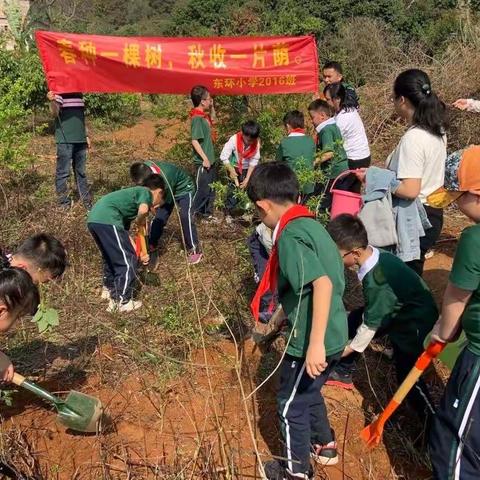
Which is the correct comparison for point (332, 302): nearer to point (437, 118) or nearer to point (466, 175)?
point (466, 175)

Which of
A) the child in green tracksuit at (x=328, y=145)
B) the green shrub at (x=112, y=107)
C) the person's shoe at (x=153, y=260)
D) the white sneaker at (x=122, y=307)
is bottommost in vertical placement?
the white sneaker at (x=122, y=307)

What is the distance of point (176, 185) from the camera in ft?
15.1

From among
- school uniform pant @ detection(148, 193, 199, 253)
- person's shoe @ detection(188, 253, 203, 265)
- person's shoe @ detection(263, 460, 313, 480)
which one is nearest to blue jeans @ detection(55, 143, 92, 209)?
school uniform pant @ detection(148, 193, 199, 253)

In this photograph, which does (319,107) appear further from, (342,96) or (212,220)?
(212,220)

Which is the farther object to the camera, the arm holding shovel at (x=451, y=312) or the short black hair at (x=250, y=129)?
the short black hair at (x=250, y=129)

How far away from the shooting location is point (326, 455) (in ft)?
8.19

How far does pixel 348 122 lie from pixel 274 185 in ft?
9.00

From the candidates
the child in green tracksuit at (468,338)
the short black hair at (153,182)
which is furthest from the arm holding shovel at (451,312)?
the short black hair at (153,182)

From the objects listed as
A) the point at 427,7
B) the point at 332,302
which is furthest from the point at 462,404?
the point at 427,7

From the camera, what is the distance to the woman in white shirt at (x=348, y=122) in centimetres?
465

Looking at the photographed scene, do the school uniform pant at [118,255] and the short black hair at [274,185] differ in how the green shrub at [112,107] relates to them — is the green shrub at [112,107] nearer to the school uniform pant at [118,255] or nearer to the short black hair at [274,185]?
the school uniform pant at [118,255]

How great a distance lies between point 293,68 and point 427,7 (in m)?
17.6

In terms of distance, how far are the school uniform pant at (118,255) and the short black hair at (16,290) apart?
5.13ft

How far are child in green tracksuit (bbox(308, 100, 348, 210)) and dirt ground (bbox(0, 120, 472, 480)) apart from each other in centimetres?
121
